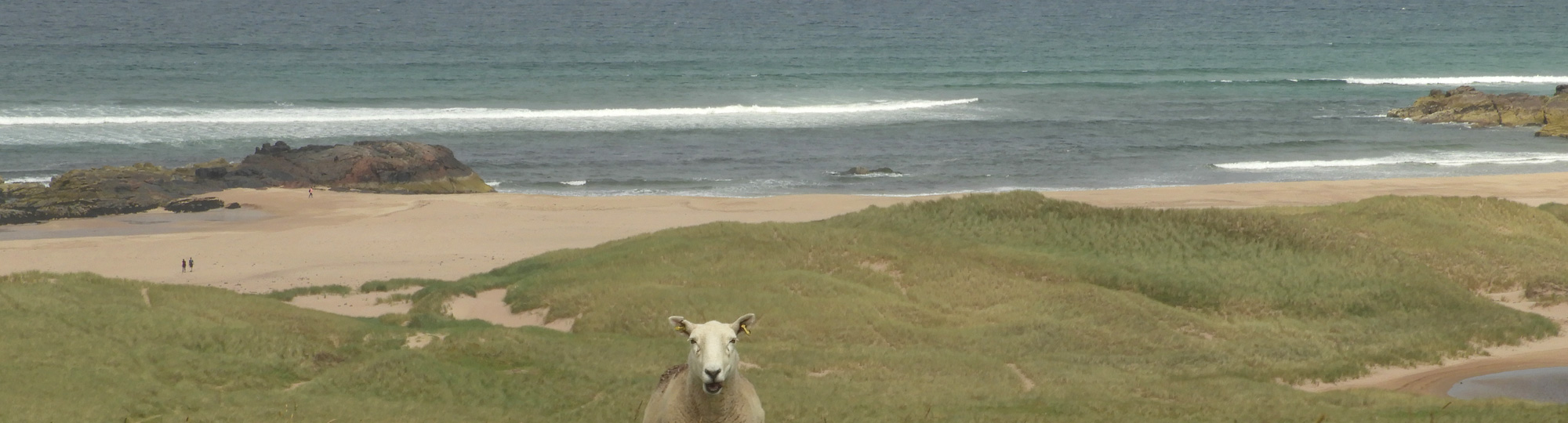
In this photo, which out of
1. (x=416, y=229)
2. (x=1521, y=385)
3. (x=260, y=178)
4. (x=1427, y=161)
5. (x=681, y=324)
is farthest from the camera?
(x=1427, y=161)

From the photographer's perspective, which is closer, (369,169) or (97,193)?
(97,193)

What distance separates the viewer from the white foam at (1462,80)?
328ft

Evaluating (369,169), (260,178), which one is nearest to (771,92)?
(369,169)

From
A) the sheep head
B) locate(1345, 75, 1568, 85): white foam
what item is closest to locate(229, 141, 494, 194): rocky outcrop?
the sheep head

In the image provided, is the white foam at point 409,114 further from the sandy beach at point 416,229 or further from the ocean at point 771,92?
the sandy beach at point 416,229

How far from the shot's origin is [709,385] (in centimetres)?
989

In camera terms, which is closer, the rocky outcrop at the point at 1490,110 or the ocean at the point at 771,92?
the ocean at the point at 771,92

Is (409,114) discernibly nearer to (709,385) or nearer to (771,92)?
(771,92)

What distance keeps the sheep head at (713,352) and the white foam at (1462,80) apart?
9887 centimetres

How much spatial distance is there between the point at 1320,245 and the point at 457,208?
27.9m

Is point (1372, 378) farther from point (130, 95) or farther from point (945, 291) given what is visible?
point (130, 95)

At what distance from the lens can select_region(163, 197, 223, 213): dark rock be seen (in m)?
46.8

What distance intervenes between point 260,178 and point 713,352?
4726 cm

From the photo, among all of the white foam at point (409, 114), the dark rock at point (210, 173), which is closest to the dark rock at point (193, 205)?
the dark rock at point (210, 173)
